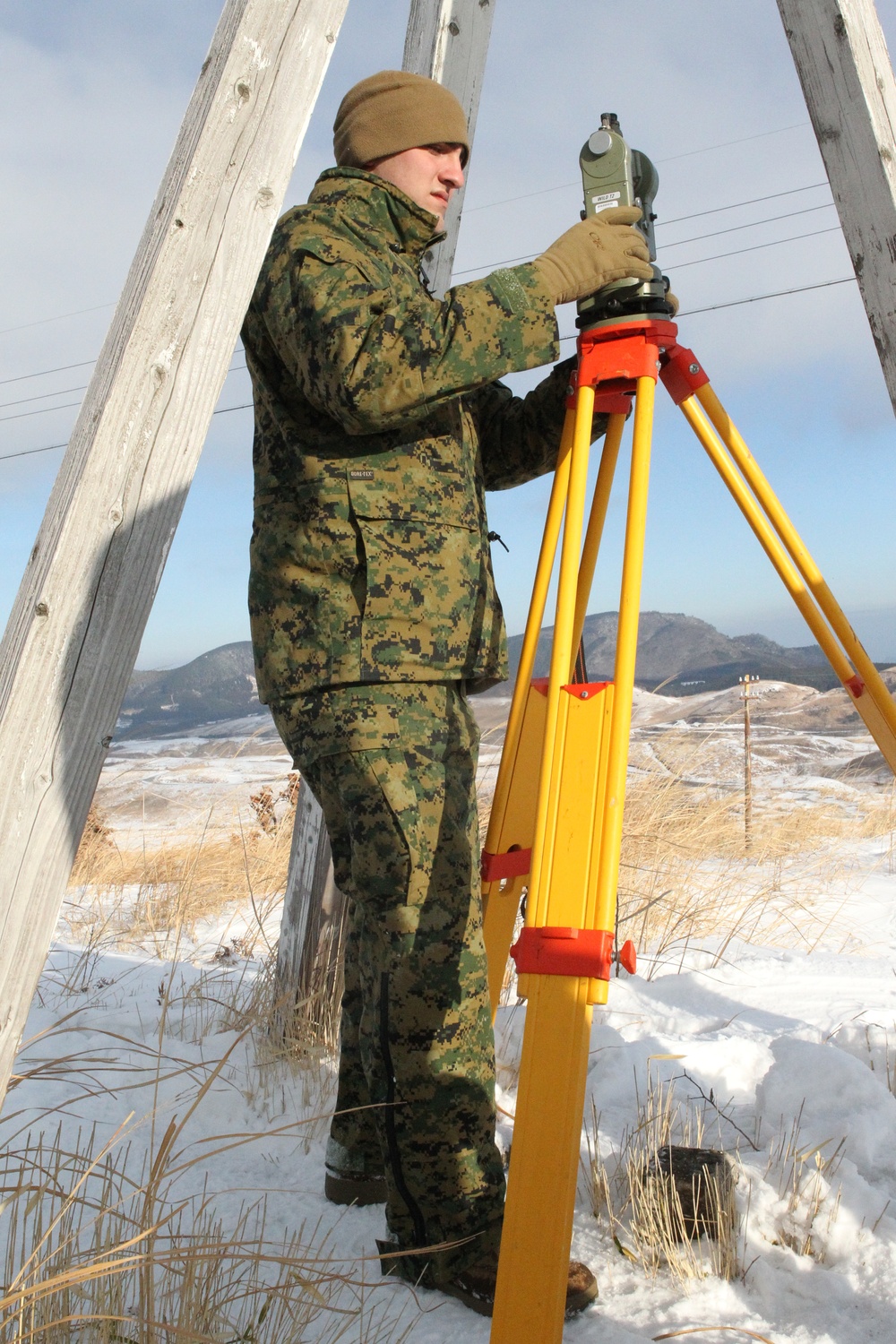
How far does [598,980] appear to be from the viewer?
1.29 m

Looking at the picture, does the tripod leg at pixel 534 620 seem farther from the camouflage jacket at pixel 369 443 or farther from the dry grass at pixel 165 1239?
the dry grass at pixel 165 1239

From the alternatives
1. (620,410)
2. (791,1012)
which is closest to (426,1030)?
(620,410)

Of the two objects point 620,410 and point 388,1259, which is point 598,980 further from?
point 620,410

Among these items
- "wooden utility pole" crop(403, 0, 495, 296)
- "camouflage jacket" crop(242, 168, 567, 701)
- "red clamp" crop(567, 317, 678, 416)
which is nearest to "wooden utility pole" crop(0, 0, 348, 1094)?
"camouflage jacket" crop(242, 168, 567, 701)

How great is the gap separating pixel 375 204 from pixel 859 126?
805 mm

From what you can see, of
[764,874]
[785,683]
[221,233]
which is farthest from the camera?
[785,683]

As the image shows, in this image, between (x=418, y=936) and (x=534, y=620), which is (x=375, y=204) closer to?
(x=534, y=620)

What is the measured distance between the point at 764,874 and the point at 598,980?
451 cm

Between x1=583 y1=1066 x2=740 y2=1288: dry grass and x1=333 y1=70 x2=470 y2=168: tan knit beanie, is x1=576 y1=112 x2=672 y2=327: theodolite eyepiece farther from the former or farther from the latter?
x1=583 y1=1066 x2=740 y2=1288: dry grass

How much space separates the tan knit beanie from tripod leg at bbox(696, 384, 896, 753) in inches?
27.3

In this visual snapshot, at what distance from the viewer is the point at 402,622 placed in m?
1.56

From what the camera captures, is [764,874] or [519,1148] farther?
[764,874]

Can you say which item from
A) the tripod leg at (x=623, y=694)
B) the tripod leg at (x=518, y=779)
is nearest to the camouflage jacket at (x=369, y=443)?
the tripod leg at (x=518, y=779)

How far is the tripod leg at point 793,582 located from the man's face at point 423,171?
62 centimetres
